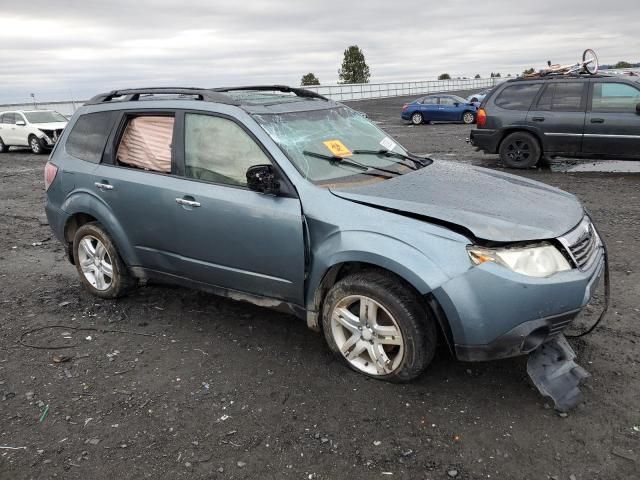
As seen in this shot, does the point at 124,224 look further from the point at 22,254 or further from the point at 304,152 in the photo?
the point at 22,254

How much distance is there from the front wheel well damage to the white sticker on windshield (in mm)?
1292

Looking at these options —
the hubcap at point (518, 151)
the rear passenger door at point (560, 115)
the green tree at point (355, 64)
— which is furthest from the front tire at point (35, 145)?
the green tree at point (355, 64)

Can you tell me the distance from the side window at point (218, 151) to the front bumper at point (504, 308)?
1.56m

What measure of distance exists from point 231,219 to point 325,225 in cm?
72

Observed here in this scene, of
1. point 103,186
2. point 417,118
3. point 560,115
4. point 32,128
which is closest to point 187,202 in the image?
point 103,186

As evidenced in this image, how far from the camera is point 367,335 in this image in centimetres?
329

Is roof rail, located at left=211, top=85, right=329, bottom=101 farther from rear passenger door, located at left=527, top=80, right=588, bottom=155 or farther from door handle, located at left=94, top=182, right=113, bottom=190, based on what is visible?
rear passenger door, located at left=527, top=80, right=588, bottom=155

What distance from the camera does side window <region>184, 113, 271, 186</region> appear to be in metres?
3.68

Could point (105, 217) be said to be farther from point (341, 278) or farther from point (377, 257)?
point (377, 257)

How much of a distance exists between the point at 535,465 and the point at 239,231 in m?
2.20

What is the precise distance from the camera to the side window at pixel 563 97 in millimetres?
9781

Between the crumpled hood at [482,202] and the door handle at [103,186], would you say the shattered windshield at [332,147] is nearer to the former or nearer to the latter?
the crumpled hood at [482,202]

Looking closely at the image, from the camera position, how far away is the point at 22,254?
256 inches

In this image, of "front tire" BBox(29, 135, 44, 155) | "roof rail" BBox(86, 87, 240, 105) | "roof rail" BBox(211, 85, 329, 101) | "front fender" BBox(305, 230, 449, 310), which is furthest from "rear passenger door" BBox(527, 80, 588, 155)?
"front tire" BBox(29, 135, 44, 155)
